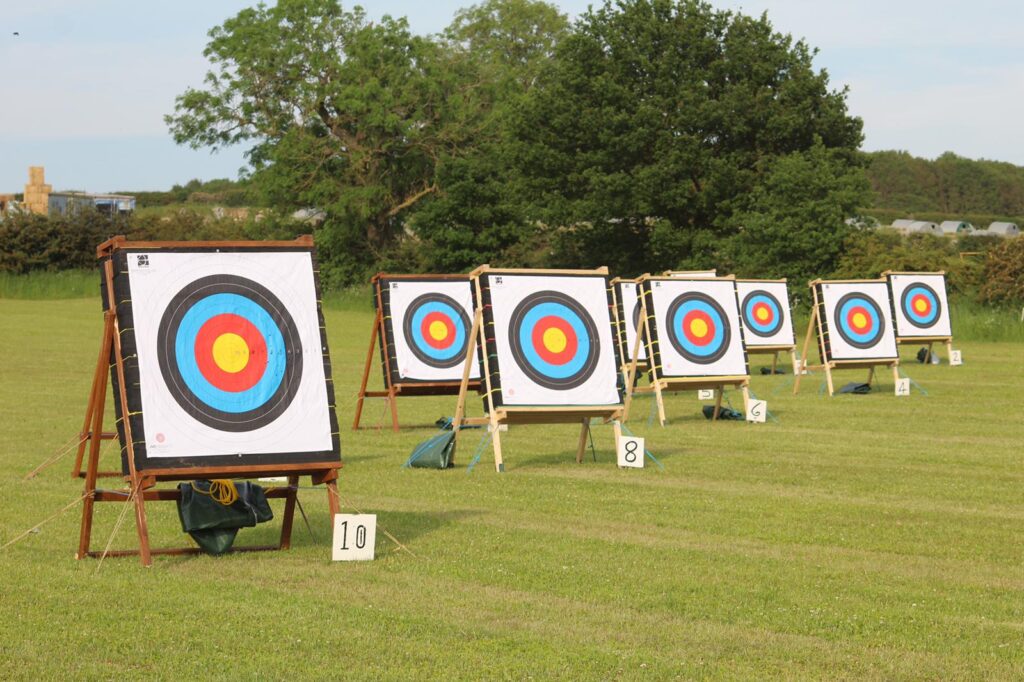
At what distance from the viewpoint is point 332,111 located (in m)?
61.9

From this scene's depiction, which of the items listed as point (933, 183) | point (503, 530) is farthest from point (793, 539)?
point (933, 183)

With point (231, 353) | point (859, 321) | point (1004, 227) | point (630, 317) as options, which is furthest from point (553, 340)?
point (1004, 227)

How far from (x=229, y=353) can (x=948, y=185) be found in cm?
15462

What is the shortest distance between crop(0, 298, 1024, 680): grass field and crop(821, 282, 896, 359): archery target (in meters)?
9.70

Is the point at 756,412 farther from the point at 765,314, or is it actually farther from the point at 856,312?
the point at 765,314

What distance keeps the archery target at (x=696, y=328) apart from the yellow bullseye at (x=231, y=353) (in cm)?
1017

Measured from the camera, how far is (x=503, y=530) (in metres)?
9.39

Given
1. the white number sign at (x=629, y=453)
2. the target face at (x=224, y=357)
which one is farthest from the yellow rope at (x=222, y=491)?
the white number sign at (x=629, y=453)

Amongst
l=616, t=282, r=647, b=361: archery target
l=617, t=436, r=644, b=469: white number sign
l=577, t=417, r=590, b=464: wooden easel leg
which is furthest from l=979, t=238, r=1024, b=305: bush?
l=617, t=436, r=644, b=469: white number sign

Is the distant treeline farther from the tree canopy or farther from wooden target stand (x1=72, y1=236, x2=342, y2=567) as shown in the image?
wooden target stand (x1=72, y1=236, x2=342, y2=567)

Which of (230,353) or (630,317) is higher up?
(230,353)

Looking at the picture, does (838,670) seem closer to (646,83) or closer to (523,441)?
(523,441)

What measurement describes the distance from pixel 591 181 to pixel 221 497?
1767 inches

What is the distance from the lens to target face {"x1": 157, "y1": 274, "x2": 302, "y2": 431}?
336 inches
